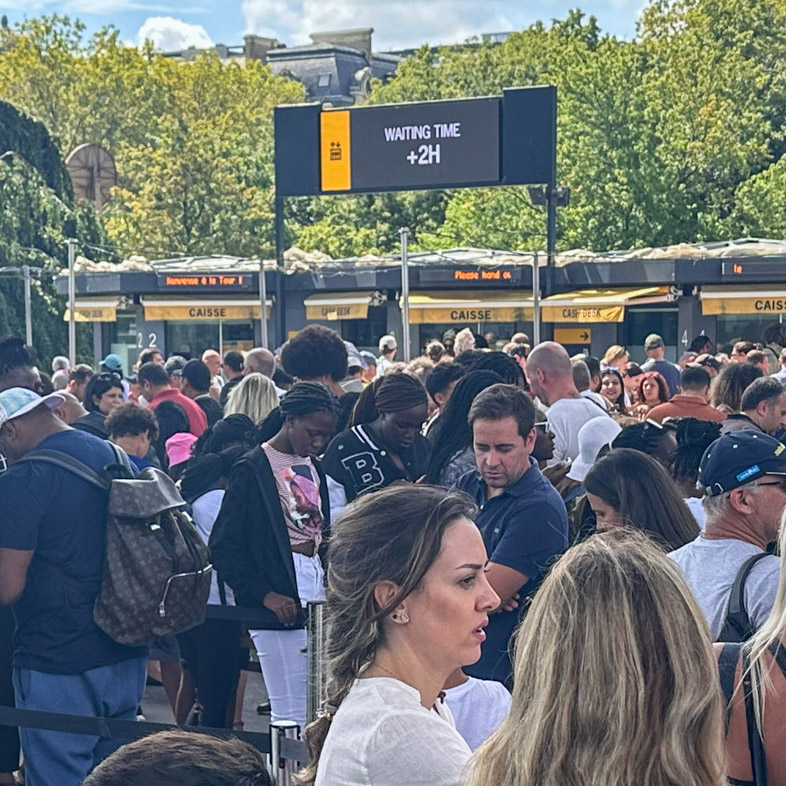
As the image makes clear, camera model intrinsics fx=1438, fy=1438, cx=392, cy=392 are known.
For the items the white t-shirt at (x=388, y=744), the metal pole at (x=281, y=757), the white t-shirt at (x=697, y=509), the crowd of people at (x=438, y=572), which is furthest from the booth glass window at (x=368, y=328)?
the white t-shirt at (x=388, y=744)

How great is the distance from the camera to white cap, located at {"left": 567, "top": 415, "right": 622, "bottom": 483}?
23.0 feet

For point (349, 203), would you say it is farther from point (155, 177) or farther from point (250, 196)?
point (155, 177)

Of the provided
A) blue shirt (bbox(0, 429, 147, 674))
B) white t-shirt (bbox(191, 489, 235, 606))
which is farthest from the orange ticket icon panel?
blue shirt (bbox(0, 429, 147, 674))

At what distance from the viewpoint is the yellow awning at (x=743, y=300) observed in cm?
2408

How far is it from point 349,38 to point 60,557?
10836 centimetres

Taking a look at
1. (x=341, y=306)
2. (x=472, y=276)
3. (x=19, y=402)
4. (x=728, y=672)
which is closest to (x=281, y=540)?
(x=19, y=402)

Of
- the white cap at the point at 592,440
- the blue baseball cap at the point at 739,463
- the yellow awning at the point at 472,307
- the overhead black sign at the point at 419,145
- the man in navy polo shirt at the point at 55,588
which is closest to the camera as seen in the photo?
the blue baseball cap at the point at 739,463

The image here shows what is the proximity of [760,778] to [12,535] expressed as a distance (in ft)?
9.63

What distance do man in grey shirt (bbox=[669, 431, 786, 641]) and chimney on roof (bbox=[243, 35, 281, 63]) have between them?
102m

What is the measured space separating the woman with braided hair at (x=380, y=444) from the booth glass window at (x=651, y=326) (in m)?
20.9

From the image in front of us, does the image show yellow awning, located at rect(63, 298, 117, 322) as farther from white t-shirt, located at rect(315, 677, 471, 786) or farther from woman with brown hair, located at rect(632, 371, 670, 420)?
white t-shirt, located at rect(315, 677, 471, 786)

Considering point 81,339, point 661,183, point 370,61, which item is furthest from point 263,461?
point 370,61

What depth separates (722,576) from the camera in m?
4.11

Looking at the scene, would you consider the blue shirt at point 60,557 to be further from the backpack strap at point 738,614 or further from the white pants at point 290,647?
the backpack strap at point 738,614
